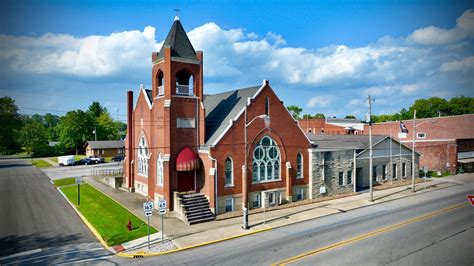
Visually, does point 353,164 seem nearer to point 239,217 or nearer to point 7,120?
point 239,217

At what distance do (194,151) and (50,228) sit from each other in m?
11.6

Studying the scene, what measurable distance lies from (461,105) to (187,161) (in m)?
102

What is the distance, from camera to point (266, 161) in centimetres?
2781

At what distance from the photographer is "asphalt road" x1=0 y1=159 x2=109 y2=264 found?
16750 mm

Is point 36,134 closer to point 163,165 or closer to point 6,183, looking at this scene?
point 6,183

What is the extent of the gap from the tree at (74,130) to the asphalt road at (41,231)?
5619 centimetres

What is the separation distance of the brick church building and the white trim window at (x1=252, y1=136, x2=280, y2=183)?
0.29ft

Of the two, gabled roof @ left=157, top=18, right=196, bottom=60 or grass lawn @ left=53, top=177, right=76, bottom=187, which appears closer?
gabled roof @ left=157, top=18, right=196, bottom=60

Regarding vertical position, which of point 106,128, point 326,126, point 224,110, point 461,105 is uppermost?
point 461,105

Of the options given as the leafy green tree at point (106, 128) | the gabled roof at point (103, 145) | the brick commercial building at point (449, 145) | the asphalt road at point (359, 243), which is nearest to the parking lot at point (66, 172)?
the gabled roof at point (103, 145)

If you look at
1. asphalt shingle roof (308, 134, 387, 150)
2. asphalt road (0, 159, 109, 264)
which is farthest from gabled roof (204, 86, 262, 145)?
asphalt road (0, 159, 109, 264)

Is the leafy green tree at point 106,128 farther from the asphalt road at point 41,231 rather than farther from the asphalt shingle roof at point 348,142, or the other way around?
the asphalt shingle roof at point 348,142

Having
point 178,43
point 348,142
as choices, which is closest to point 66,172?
point 178,43

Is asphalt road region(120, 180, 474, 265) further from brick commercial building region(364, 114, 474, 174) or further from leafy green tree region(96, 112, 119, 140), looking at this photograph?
leafy green tree region(96, 112, 119, 140)
